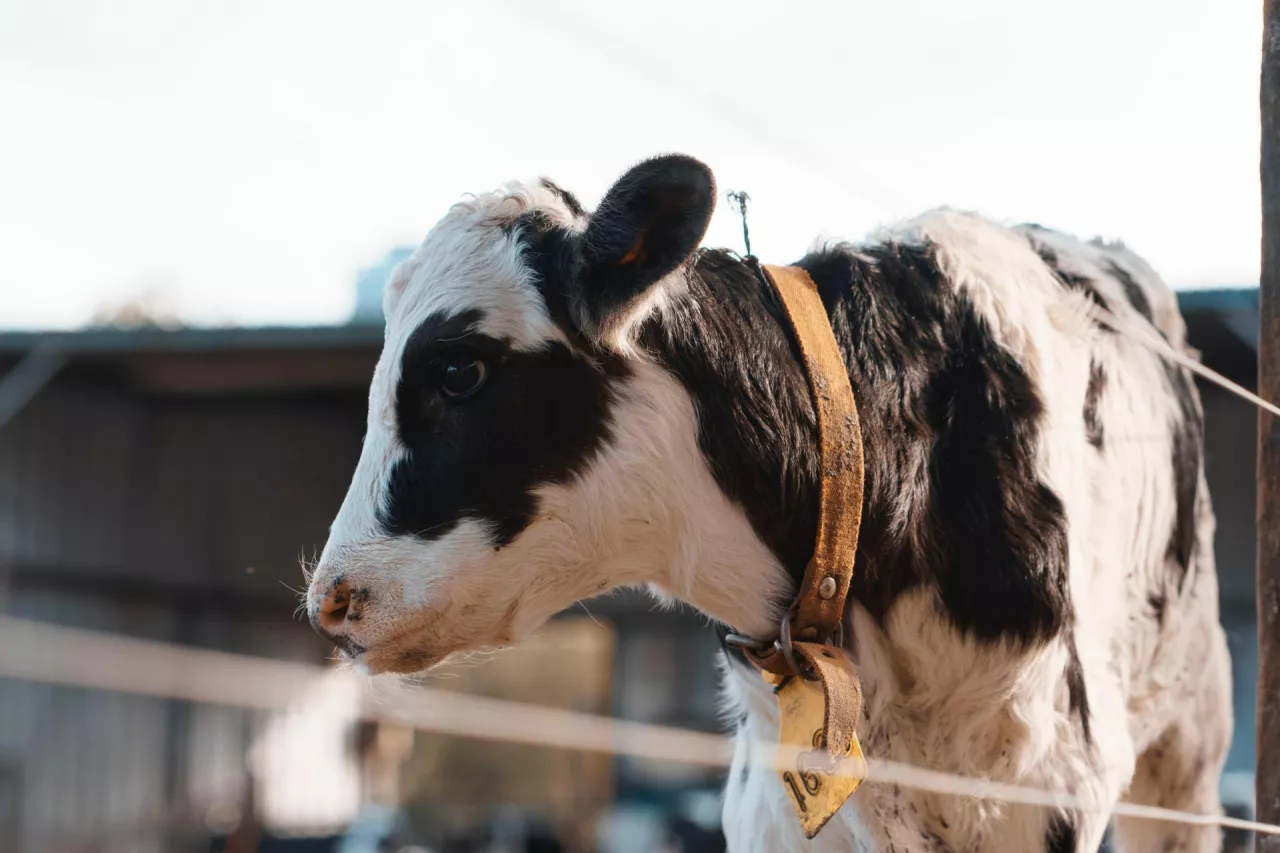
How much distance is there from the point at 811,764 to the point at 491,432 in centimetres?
58

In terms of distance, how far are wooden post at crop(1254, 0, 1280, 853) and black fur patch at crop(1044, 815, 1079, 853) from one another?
248 millimetres

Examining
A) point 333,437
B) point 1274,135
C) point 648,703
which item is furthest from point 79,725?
point 1274,135

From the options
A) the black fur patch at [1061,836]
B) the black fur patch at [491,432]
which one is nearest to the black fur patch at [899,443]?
the black fur patch at [491,432]

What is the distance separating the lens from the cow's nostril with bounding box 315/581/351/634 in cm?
158

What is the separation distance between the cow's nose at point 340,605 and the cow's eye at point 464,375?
0.27 meters

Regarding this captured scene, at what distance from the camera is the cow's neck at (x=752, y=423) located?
1.66 meters

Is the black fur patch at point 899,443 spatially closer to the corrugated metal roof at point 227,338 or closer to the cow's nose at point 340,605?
the cow's nose at point 340,605

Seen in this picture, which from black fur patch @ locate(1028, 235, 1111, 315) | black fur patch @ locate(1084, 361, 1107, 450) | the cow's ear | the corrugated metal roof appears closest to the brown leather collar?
the cow's ear

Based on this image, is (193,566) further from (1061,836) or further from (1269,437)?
(1269,437)

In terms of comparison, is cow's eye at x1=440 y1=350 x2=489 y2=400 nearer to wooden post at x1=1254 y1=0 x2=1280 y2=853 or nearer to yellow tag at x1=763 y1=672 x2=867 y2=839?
yellow tag at x1=763 y1=672 x2=867 y2=839

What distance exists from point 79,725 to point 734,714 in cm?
851

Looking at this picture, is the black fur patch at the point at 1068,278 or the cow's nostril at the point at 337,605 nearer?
the cow's nostril at the point at 337,605

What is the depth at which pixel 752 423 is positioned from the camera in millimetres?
1665

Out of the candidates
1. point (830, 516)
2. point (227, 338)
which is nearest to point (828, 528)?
point (830, 516)
